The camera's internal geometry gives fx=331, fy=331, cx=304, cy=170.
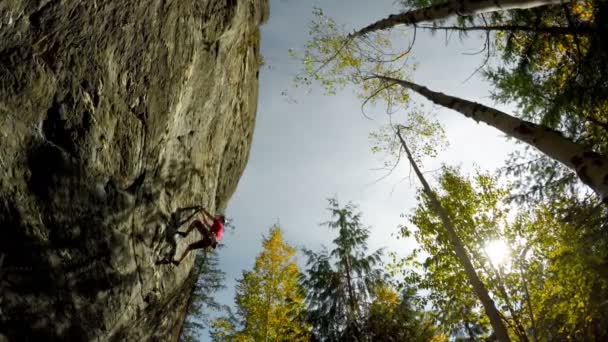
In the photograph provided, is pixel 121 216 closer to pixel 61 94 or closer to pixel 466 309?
pixel 61 94

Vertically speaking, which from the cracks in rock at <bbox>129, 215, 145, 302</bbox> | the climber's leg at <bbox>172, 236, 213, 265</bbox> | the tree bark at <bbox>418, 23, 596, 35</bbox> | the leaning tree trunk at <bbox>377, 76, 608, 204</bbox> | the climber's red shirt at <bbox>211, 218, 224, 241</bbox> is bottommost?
the leaning tree trunk at <bbox>377, 76, 608, 204</bbox>

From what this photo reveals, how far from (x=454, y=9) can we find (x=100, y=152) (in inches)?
239

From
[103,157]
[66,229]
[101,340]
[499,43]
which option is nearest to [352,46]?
[499,43]

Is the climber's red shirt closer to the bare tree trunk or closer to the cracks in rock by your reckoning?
the cracks in rock

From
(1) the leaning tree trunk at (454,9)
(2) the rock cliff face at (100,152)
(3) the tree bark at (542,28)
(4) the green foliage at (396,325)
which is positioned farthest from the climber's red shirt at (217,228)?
(4) the green foliage at (396,325)

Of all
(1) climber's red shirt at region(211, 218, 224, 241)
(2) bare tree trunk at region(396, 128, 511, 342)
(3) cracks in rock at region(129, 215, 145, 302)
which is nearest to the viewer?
(3) cracks in rock at region(129, 215, 145, 302)

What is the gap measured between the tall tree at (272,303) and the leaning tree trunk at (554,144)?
41.0ft

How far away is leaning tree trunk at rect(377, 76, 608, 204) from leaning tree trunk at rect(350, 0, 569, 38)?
1361 mm

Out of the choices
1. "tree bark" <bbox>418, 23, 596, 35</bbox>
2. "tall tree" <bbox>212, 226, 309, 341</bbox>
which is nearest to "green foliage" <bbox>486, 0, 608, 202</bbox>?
"tree bark" <bbox>418, 23, 596, 35</bbox>

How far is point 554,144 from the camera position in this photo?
12.0 ft

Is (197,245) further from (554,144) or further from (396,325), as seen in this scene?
(396,325)

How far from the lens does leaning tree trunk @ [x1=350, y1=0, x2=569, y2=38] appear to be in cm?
427

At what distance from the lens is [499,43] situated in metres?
8.81

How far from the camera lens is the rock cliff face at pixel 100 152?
4.21 meters
